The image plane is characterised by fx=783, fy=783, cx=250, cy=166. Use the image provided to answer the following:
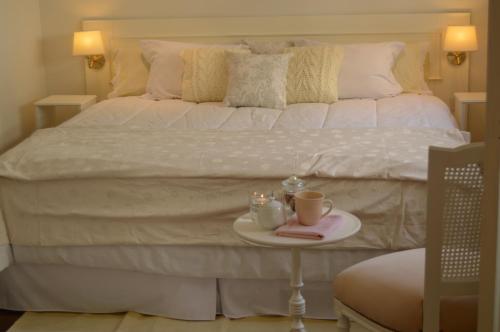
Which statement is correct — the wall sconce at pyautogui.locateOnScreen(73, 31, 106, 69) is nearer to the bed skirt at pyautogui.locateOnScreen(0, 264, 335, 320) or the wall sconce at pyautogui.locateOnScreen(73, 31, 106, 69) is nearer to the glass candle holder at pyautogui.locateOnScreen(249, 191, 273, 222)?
the bed skirt at pyautogui.locateOnScreen(0, 264, 335, 320)

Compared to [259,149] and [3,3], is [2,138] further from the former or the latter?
[259,149]

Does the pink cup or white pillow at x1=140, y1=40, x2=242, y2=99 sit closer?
the pink cup

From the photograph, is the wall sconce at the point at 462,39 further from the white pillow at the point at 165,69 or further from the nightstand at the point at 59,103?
the nightstand at the point at 59,103

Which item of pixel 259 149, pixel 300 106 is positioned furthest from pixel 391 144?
pixel 300 106

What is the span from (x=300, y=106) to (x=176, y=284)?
140cm

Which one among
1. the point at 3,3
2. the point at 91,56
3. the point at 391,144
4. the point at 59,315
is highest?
the point at 3,3

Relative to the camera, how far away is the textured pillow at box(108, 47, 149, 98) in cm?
473

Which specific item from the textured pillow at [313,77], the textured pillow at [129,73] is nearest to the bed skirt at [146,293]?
the textured pillow at [313,77]

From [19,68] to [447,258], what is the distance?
11.2 ft

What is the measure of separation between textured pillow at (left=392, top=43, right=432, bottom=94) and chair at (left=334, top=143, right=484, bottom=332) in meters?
2.42

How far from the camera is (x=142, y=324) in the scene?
311cm

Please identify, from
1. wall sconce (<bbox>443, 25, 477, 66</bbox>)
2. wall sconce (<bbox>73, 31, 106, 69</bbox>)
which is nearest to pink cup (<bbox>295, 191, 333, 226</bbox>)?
wall sconce (<bbox>443, 25, 477, 66</bbox>)

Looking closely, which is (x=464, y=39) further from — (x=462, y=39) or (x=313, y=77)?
(x=313, y=77)

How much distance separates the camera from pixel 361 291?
91.0 inches
